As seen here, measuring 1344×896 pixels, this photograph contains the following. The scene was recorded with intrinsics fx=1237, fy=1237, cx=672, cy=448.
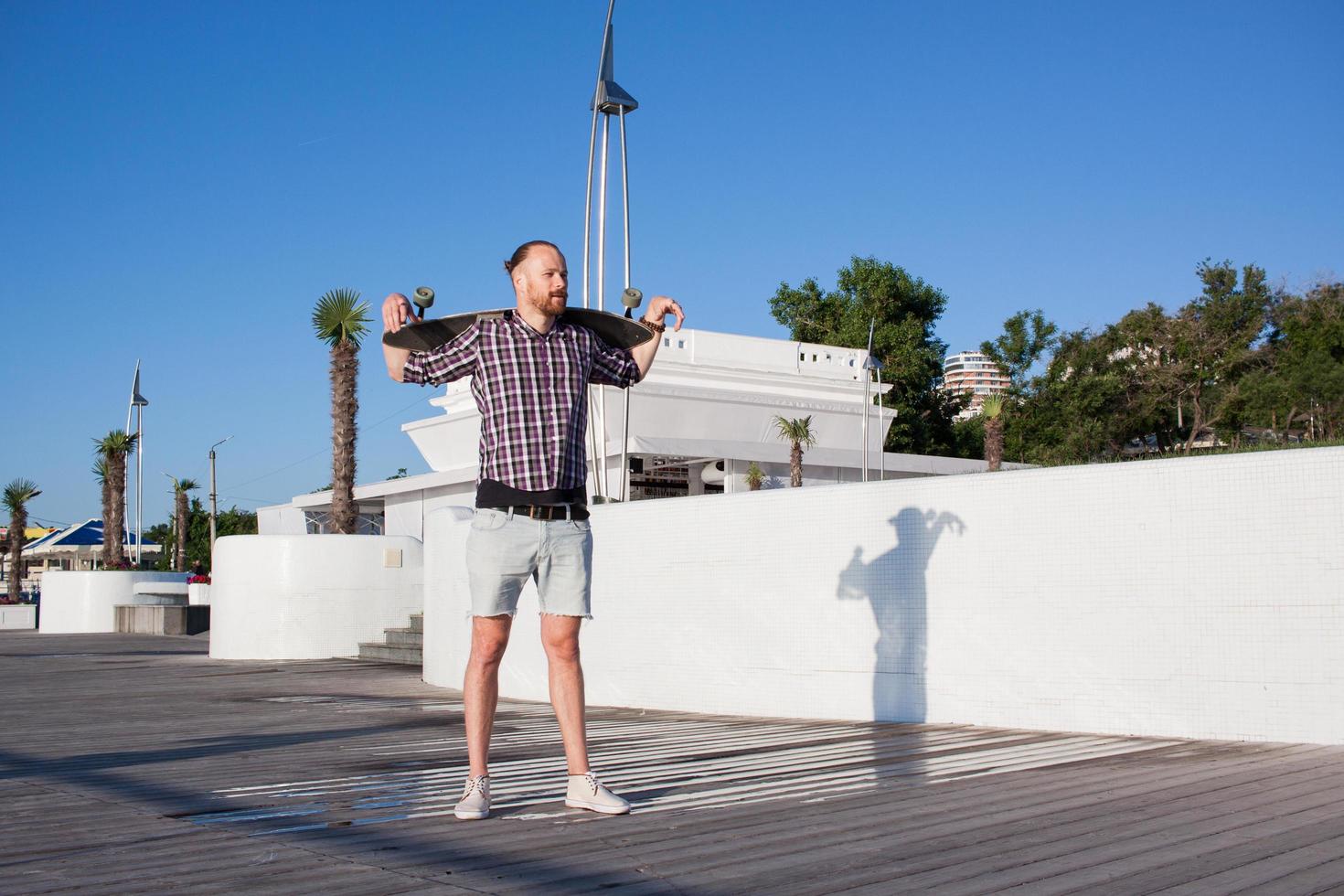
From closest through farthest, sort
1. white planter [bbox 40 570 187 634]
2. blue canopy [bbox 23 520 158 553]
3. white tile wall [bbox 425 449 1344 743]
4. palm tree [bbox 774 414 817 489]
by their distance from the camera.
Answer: white tile wall [bbox 425 449 1344 743] < palm tree [bbox 774 414 817 489] < white planter [bbox 40 570 187 634] < blue canopy [bbox 23 520 158 553]

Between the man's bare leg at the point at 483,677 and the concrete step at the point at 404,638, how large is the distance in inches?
397

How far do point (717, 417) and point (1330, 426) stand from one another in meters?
15.9

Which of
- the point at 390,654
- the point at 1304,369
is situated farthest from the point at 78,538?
the point at 1304,369

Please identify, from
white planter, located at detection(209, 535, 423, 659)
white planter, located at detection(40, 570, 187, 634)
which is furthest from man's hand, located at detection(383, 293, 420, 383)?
white planter, located at detection(40, 570, 187, 634)

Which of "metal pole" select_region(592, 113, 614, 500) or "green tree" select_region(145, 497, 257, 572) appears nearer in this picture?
"metal pole" select_region(592, 113, 614, 500)

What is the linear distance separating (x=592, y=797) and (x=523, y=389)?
138cm

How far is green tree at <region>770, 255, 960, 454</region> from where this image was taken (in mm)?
39156

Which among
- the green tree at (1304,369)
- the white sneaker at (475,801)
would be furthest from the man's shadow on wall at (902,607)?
the green tree at (1304,369)

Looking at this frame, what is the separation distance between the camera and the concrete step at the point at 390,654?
13898mm

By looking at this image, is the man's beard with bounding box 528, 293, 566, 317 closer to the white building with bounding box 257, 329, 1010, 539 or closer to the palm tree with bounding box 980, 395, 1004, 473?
the white building with bounding box 257, 329, 1010, 539

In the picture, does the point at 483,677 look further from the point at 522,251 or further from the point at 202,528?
the point at 202,528

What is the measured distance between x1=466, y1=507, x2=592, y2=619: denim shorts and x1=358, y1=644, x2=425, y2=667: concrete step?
9878mm

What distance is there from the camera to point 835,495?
25.1 ft

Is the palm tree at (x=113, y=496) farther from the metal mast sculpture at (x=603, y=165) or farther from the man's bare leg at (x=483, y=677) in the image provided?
the man's bare leg at (x=483, y=677)
